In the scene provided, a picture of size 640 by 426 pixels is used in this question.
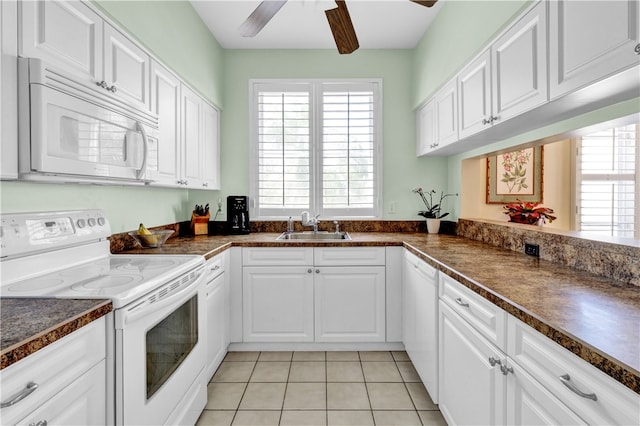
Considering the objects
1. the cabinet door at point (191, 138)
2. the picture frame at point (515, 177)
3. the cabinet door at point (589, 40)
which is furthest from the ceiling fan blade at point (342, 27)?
the picture frame at point (515, 177)

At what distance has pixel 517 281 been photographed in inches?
52.6

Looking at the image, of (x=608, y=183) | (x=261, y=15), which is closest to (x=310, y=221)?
(x=261, y=15)

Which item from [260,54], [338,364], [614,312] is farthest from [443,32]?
[338,364]

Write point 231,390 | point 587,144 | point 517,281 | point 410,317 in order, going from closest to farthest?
point 517,281, point 231,390, point 410,317, point 587,144

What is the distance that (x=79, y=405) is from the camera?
0.98 meters

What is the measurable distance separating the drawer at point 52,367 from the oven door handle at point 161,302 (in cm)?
9

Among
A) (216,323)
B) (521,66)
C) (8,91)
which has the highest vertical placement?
(521,66)

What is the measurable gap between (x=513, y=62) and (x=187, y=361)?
82.4 inches

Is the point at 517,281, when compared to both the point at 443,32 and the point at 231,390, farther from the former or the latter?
the point at 443,32

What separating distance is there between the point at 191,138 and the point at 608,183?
4129 millimetres

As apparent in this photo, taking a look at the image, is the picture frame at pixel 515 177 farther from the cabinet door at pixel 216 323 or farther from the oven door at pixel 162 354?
the oven door at pixel 162 354

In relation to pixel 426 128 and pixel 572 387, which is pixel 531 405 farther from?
pixel 426 128

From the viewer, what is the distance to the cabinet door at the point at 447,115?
2.33m

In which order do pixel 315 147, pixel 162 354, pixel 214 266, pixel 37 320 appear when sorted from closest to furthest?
1. pixel 37 320
2. pixel 162 354
3. pixel 214 266
4. pixel 315 147
